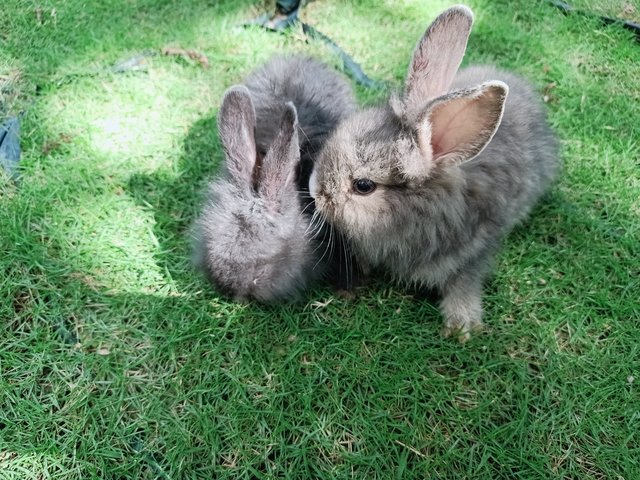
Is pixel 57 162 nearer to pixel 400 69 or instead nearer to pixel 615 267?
pixel 400 69

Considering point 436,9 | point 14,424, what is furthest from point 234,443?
point 436,9

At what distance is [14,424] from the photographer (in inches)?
94.2

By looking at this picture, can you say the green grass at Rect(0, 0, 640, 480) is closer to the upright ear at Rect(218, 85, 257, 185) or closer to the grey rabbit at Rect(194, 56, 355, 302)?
the grey rabbit at Rect(194, 56, 355, 302)

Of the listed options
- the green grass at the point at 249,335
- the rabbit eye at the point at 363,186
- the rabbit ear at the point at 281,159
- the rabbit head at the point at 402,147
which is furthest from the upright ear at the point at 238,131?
the green grass at the point at 249,335

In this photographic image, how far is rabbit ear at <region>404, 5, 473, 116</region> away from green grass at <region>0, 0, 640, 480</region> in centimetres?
107

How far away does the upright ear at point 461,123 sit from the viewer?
2.12m

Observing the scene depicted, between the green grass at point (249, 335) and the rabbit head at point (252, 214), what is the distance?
10.6 inches

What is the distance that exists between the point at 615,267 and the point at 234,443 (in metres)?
2.25

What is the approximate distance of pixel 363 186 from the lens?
99.3 inches

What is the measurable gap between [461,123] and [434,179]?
291mm

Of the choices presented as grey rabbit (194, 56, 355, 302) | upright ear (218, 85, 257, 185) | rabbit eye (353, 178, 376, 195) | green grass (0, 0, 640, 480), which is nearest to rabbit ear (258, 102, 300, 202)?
grey rabbit (194, 56, 355, 302)

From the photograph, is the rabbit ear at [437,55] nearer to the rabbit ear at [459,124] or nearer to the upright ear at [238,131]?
the rabbit ear at [459,124]

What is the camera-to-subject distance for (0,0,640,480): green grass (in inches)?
94.9

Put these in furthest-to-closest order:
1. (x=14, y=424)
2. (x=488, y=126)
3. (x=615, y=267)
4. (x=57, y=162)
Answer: (x=57, y=162) → (x=615, y=267) → (x=14, y=424) → (x=488, y=126)
